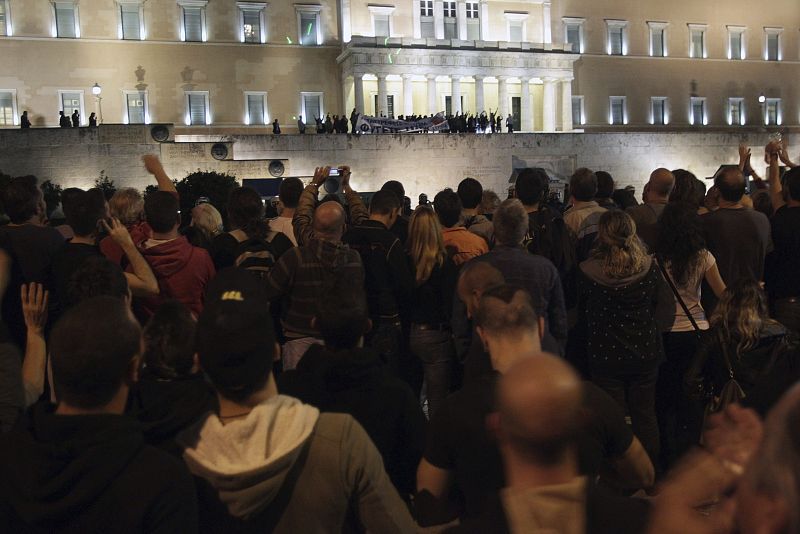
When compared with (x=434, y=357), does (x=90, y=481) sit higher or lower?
higher

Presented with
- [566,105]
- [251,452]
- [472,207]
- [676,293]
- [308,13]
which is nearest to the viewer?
[251,452]

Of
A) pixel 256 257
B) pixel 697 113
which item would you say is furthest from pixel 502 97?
pixel 256 257

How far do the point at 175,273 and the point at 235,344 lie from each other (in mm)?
2410

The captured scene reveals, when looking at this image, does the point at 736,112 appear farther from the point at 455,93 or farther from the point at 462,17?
the point at 455,93

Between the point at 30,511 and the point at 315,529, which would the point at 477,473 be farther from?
the point at 30,511

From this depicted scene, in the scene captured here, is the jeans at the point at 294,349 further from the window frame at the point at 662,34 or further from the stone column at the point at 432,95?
the window frame at the point at 662,34

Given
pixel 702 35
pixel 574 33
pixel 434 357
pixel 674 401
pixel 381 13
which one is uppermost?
pixel 381 13

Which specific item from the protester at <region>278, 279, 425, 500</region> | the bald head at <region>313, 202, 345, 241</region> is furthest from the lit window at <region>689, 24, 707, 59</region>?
the protester at <region>278, 279, 425, 500</region>

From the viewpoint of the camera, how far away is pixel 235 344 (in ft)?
6.90

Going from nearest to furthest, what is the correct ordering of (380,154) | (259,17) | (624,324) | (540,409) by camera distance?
(540,409) → (624,324) → (380,154) → (259,17)

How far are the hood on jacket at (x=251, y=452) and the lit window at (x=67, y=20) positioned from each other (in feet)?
117

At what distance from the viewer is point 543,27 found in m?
39.4

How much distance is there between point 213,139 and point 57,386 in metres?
27.7

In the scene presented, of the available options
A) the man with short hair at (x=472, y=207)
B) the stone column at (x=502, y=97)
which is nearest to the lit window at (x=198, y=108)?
the stone column at (x=502, y=97)
